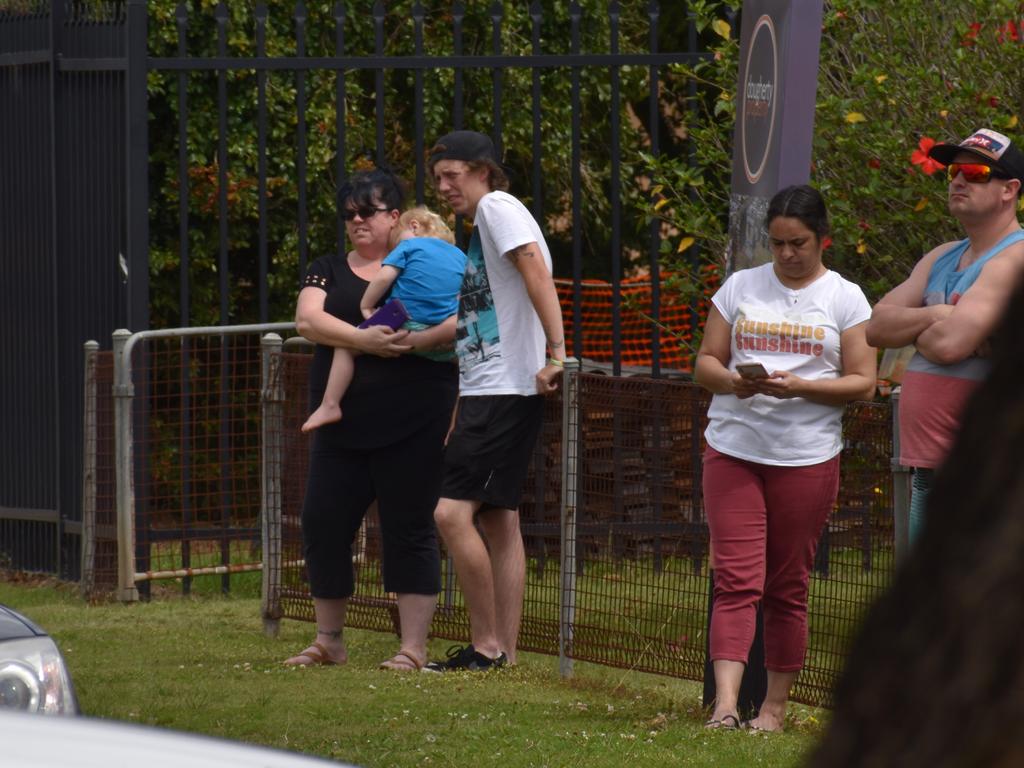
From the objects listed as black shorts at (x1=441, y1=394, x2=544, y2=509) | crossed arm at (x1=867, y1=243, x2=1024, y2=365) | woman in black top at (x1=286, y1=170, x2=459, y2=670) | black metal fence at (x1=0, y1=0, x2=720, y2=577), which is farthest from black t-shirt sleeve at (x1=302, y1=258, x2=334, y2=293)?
crossed arm at (x1=867, y1=243, x2=1024, y2=365)

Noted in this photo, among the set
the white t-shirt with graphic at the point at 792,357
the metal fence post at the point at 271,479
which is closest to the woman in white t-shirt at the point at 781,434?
the white t-shirt with graphic at the point at 792,357

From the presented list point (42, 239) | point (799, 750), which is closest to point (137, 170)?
point (42, 239)

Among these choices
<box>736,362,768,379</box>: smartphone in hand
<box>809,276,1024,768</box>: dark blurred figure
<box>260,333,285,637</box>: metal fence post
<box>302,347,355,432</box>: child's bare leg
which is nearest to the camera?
<box>809,276,1024,768</box>: dark blurred figure

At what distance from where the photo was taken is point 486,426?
6.45 metres

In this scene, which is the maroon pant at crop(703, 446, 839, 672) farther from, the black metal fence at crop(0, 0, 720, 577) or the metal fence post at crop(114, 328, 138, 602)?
the metal fence post at crop(114, 328, 138, 602)

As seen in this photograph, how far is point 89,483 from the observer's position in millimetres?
9008

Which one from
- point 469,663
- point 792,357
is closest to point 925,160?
point 792,357

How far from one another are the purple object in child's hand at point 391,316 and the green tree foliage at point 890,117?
1.61 metres

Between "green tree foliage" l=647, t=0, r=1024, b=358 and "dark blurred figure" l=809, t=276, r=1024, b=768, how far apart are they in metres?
5.43

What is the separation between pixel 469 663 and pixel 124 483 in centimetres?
271

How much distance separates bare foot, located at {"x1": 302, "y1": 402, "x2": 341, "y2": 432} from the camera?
6688mm

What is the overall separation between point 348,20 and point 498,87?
5.43 metres

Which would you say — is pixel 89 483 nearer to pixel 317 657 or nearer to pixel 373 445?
pixel 317 657

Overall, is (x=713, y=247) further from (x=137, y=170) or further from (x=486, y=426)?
(x=137, y=170)
